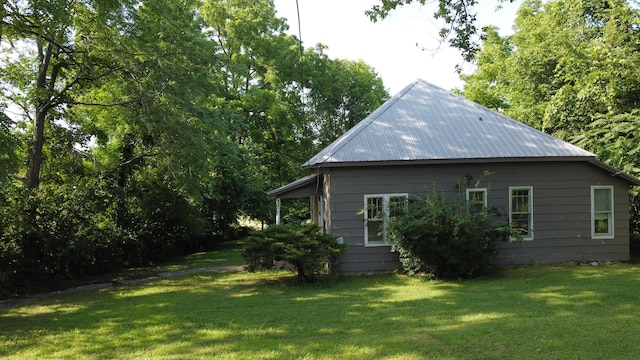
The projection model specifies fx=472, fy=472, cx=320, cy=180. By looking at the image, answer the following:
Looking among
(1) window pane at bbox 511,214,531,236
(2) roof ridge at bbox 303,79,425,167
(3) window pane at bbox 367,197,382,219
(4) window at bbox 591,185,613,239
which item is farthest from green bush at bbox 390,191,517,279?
(4) window at bbox 591,185,613,239

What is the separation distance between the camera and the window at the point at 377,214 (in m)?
12.3

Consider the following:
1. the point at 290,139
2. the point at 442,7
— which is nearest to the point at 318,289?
the point at 442,7

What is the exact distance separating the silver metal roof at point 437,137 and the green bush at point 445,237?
1633mm

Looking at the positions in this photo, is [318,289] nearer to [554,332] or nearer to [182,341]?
[182,341]

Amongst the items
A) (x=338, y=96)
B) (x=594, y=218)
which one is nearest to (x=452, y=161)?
(x=594, y=218)

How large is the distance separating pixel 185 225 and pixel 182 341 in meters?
12.1

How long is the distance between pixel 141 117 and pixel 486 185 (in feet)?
30.2

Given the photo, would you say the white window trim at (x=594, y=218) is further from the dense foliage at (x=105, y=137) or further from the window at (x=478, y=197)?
the dense foliage at (x=105, y=137)

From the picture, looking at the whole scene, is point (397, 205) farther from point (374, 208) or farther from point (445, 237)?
point (445, 237)

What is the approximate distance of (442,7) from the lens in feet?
23.2

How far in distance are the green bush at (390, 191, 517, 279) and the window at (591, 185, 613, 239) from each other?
11.1ft

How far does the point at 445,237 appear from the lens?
36.8 feet

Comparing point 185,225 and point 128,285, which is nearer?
point 128,285

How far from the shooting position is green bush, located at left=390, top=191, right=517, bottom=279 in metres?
11.0
